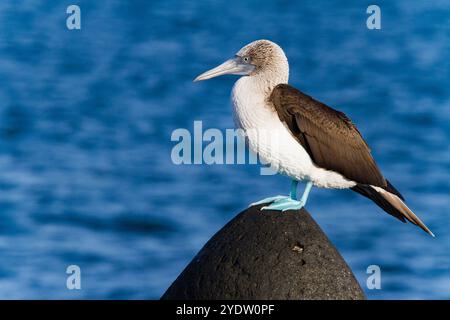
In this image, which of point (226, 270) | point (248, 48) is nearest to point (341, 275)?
point (226, 270)

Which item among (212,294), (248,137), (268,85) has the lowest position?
(212,294)

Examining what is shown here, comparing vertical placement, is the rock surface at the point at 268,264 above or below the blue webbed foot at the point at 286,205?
below

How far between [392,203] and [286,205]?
1.36 meters

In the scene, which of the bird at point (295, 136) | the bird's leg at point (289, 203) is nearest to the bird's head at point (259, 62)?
the bird at point (295, 136)

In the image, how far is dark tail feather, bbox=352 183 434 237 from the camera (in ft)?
37.4

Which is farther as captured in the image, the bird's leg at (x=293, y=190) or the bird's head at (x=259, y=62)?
the bird's head at (x=259, y=62)

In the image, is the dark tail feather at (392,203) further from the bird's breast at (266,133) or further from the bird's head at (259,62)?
the bird's head at (259,62)

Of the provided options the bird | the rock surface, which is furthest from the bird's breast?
the rock surface

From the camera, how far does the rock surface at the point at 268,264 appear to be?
34.0 ft

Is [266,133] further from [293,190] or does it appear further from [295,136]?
[293,190]

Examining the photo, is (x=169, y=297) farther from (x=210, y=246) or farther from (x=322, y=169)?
(x=322, y=169)

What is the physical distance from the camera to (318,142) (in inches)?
444

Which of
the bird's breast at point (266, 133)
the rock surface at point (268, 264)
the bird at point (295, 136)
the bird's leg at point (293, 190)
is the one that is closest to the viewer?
the rock surface at point (268, 264)

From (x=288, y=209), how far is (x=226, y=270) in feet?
3.42
